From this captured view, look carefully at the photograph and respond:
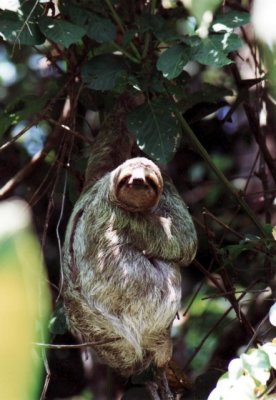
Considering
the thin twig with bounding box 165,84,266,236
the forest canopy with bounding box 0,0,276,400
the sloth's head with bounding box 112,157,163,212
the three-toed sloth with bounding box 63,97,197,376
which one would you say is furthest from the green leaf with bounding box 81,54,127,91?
the sloth's head with bounding box 112,157,163,212

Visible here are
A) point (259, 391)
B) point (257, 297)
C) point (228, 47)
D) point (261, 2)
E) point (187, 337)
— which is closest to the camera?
point (261, 2)

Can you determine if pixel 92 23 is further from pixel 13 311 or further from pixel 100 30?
pixel 13 311

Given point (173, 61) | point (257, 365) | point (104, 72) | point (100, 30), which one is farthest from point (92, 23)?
point (257, 365)

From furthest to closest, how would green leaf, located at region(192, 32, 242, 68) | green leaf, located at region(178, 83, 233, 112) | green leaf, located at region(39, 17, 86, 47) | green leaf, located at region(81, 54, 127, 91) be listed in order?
green leaf, located at region(178, 83, 233, 112)
green leaf, located at region(81, 54, 127, 91)
green leaf, located at region(39, 17, 86, 47)
green leaf, located at region(192, 32, 242, 68)

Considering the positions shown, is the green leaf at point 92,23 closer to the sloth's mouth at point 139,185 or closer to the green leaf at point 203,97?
the green leaf at point 203,97

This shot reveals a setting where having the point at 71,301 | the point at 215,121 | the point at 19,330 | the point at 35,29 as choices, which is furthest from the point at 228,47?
the point at 19,330

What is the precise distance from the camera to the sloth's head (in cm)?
373

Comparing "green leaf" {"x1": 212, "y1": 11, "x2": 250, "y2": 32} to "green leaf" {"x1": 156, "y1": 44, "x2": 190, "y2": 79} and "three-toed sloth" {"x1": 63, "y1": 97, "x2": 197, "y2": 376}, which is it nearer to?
"green leaf" {"x1": 156, "y1": 44, "x2": 190, "y2": 79}

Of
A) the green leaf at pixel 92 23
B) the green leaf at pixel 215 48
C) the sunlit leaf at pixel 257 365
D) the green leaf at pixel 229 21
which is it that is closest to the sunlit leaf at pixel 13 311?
the sunlit leaf at pixel 257 365

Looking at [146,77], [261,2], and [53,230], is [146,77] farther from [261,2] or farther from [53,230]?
[53,230]

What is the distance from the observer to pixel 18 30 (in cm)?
407

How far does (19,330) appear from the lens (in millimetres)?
1051

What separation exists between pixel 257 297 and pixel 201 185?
1.35m

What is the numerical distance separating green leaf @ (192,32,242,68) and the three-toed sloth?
705 millimetres
